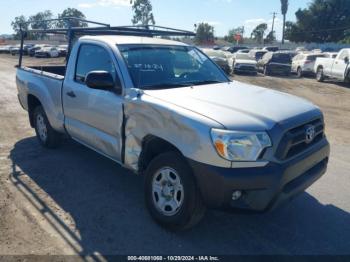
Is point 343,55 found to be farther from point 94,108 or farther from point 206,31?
point 206,31

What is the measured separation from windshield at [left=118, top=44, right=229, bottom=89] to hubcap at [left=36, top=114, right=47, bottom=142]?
261 cm

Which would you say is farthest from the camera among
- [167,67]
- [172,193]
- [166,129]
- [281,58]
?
[281,58]

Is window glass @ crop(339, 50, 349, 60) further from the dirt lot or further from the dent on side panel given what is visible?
the dent on side panel

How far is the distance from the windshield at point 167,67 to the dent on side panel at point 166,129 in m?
0.36

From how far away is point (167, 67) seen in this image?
453 centimetres

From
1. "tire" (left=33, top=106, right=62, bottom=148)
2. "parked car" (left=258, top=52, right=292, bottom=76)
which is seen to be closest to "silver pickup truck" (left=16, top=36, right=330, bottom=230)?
"tire" (left=33, top=106, right=62, bottom=148)

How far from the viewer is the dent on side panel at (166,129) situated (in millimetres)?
3187

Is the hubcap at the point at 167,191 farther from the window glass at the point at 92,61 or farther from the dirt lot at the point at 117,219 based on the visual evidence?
the window glass at the point at 92,61

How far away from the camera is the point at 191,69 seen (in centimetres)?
478

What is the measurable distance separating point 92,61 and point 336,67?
57.3 ft

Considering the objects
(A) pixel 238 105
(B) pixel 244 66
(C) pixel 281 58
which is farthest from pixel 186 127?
(C) pixel 281 58

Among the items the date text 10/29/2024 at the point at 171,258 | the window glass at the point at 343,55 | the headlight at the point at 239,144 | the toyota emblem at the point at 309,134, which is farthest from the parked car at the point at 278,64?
the date text 10/29/2024 at the point at 171,258

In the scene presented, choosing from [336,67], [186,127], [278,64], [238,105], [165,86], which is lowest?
[278,64]

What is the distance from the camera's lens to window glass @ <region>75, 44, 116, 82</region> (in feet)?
14.7
